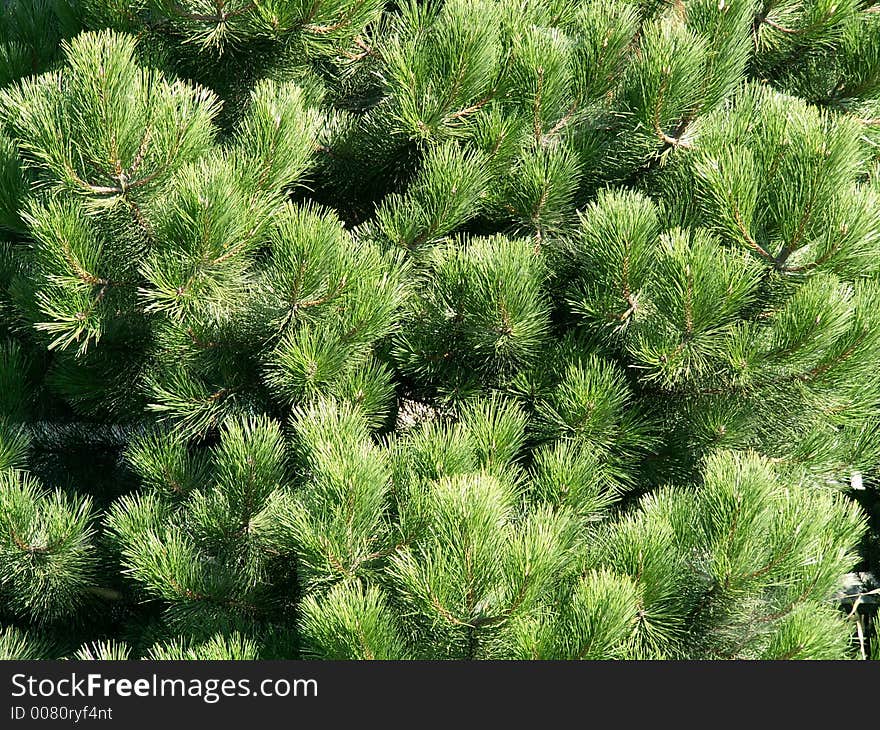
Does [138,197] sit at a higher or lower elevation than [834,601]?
higher

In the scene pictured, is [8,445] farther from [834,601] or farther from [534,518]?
[834,601]

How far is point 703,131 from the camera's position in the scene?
2117 mm

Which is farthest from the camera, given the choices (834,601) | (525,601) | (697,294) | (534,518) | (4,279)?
(4,279)

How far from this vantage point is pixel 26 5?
Answer: 2562 mm

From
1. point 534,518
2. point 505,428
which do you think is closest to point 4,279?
point 505,428

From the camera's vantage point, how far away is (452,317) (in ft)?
6.98

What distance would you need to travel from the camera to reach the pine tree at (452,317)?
181 cm

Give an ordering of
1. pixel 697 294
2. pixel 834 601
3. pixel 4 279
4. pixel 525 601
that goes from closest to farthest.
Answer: pixel 525 601 < pixel 697 294 < pixel 834 601 < pixel 4 279

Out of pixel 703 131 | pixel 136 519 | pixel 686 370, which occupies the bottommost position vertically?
pixel 136 519

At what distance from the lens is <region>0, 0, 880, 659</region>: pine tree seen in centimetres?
181

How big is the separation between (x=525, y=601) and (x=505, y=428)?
464 millimetres

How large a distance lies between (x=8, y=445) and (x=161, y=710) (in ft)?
2.77

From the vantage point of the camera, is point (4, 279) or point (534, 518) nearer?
point (534, 518)

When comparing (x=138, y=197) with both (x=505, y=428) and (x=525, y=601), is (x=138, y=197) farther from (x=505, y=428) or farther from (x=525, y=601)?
(x=525, y=601)
